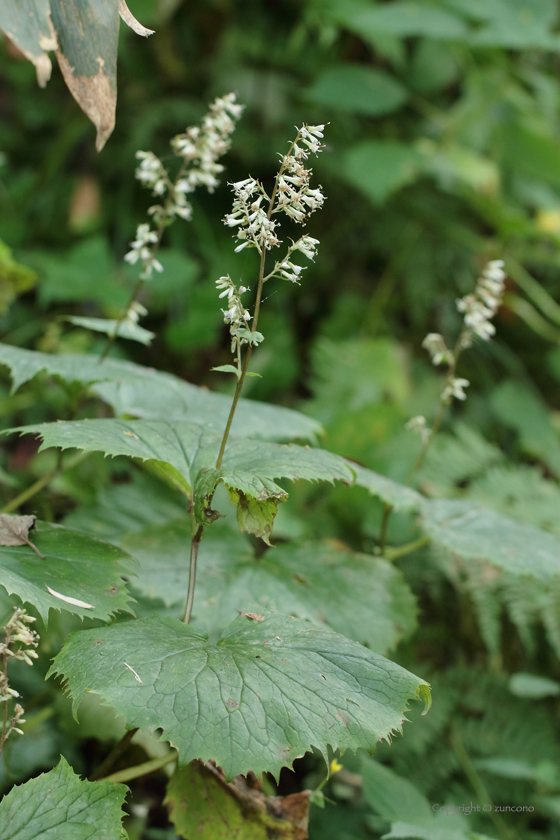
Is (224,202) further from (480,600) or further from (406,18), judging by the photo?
(480,600)

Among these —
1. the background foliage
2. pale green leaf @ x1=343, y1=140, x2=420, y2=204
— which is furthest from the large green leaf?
pale green leaf @ x1=343, y1=140, x2=420, y2=204

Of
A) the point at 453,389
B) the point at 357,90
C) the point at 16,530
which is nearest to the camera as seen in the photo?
the point at 16,530

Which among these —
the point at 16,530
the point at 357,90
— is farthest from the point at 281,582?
the point at 357,90

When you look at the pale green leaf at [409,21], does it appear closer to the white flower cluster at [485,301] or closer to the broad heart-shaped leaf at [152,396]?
the white flower cluster at [485,301]

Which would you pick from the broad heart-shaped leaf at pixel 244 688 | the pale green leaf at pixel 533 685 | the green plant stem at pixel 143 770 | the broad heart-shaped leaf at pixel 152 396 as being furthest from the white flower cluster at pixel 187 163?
the pale green leaf at pixel 533 685

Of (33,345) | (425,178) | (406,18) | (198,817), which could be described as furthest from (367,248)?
(198,817)

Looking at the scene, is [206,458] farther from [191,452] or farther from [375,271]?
[375,271]
